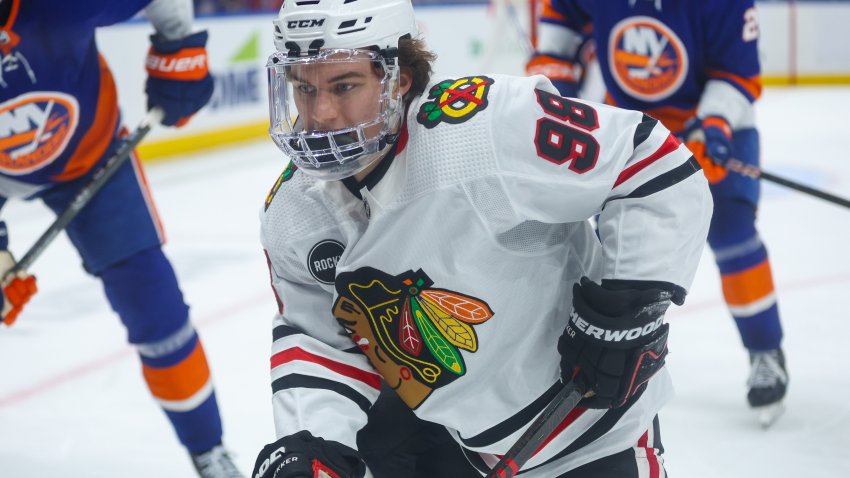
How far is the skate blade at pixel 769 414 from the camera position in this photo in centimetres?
244

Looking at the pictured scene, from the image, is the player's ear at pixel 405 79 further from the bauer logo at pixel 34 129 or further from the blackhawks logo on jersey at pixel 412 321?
the bauer logo at pixel 34 129

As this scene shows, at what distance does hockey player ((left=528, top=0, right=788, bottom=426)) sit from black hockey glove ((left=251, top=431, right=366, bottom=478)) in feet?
4.20

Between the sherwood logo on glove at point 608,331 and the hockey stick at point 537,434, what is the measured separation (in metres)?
0.09

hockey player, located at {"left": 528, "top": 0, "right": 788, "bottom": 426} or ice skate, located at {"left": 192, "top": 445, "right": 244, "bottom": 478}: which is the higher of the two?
hockey player, located at {"left": 528, "top": 0, "right": 788, "bottom": 426}

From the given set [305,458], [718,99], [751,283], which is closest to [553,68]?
[718,99]

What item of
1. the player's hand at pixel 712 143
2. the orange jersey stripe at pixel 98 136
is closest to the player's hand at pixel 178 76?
the orange jersey stripe at pixel 98 136

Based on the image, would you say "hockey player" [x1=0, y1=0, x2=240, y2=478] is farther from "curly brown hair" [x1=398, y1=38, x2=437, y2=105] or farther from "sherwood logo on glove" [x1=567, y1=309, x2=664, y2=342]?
"sherwood logo on glove" [x1=567, y1=309, x2=664, y2=342]

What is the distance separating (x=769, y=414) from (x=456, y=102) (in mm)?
1446

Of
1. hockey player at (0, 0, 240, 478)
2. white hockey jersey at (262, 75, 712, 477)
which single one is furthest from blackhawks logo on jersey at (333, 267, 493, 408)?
hockey player at (0, 0, 240, 478)

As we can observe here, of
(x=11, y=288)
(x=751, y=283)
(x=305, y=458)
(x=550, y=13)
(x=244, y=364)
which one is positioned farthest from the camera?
(x=244, y=364)

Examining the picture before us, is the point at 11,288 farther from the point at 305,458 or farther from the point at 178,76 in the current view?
the point at 305,458

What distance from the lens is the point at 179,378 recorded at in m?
2.21

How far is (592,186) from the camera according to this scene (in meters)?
1.34

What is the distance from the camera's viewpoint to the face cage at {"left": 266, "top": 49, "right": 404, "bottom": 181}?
1.34 meters
